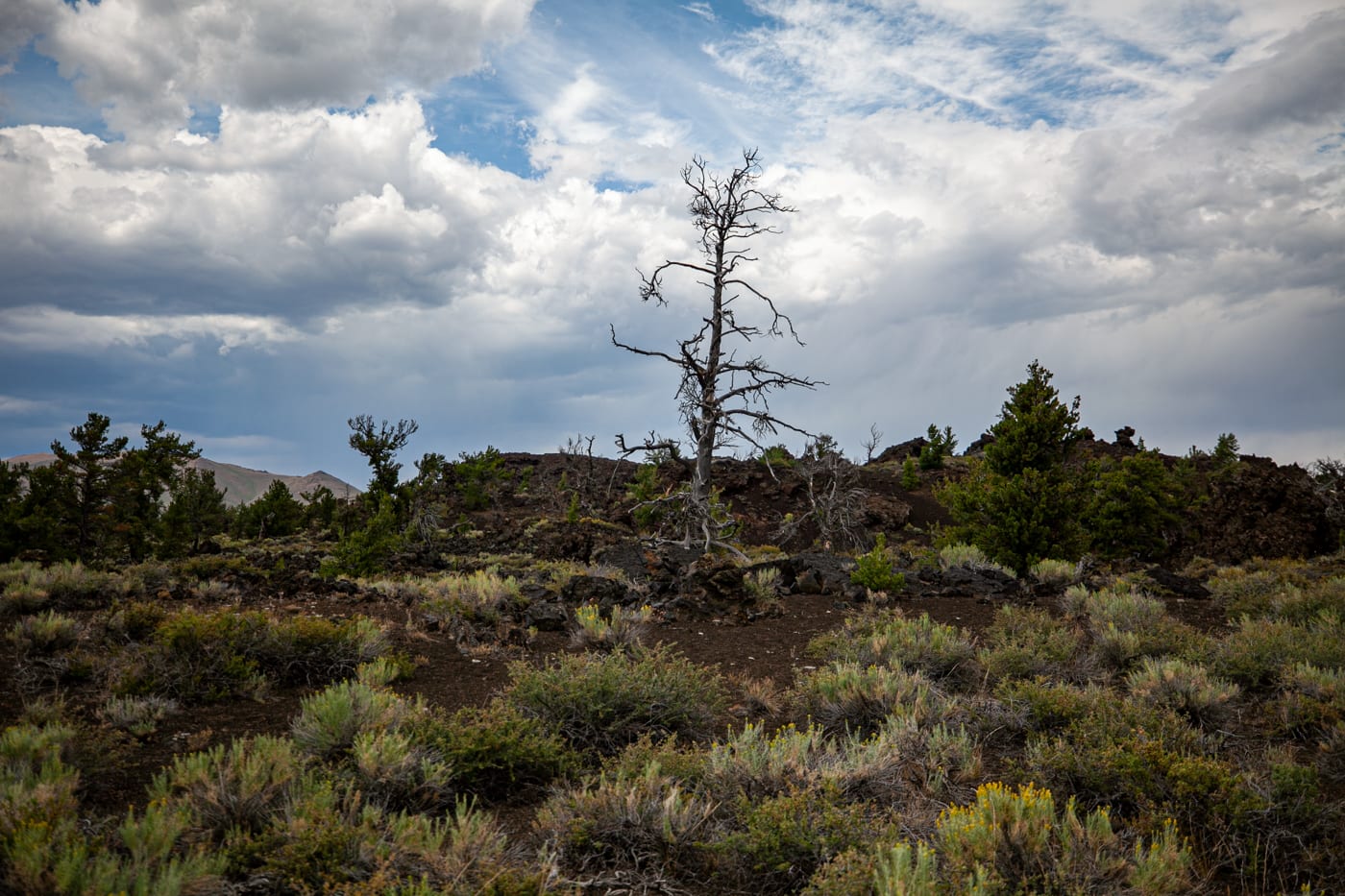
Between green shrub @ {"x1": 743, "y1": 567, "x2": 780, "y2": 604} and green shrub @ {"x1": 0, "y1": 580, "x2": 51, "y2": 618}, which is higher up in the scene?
green shrub @ {"x1": 743, "y1": 567, "x2": 780, "y2": 604}

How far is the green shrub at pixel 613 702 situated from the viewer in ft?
21.6

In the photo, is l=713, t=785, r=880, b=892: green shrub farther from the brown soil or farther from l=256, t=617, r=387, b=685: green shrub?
l=256, t=617, r=387, b=685: green shrub

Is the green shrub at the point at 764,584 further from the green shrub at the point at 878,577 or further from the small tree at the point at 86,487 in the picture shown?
the small tree at the point at 86,487

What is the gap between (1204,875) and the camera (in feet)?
15.0

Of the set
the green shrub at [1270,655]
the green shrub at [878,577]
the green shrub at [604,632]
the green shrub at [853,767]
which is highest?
the green shrub at [878,577]

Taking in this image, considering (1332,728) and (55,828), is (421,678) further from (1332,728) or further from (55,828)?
(1332,728)

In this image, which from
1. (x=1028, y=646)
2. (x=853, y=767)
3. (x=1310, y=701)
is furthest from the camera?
(x=1028, y=646)

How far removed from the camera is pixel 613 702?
266 inches

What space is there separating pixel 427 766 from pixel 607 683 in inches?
78.0

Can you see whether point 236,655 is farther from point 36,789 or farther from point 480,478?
point 480,478

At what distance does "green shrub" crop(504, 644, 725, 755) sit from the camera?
259 inches

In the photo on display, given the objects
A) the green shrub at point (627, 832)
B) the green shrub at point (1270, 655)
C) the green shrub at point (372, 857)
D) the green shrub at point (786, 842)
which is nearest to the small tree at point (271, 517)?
the green shrub at point (372, 857)

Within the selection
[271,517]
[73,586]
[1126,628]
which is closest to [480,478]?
[271,517]

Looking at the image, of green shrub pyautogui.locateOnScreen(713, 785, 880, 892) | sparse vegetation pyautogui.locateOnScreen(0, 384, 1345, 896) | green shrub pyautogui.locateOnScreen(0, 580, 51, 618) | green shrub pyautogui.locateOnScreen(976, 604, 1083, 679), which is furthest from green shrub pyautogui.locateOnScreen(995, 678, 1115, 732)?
green shrub pyautogui.locateOnScreen(0, 580, 51, 618)
